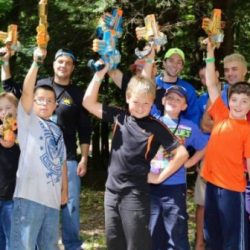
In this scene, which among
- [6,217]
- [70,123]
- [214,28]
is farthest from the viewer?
[70,123]

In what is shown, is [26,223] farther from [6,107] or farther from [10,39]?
[10,39]

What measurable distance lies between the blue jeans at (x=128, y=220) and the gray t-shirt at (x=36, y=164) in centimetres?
45

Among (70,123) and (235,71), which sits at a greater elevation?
(235,71)

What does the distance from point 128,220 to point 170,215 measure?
0.60 metres

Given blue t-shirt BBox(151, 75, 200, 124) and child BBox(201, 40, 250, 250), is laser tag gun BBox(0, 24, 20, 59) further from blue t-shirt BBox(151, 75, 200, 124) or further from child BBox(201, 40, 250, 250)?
child BBox(201, 40, 250, 250)

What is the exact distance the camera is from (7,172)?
3.96 metres

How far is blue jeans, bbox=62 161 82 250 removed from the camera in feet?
14.7

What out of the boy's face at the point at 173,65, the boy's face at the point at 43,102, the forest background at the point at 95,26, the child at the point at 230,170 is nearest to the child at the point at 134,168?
the child at the point at 230,170

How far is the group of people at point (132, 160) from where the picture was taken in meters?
3.63

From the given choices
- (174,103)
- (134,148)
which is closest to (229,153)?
(174,103)

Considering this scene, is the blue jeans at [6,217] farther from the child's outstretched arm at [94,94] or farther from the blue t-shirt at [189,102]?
the blue t-shirt at [189,102]

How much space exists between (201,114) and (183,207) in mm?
1049

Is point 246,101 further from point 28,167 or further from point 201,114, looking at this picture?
point 28,167

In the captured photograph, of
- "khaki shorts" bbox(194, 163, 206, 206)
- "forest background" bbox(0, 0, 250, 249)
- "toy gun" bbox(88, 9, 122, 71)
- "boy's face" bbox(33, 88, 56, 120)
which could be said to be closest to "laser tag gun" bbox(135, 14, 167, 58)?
"toy gun" bbox(88, 9, 122, 71)
